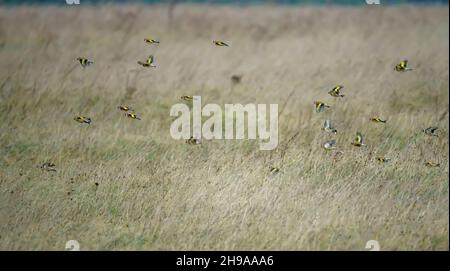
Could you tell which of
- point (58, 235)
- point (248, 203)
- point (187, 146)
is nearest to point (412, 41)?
point (187, 146)

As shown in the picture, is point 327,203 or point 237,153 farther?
point 237,153

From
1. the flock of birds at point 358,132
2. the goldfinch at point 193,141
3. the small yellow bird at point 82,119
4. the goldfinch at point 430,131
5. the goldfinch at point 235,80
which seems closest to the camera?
the flock of birds at point 358,132

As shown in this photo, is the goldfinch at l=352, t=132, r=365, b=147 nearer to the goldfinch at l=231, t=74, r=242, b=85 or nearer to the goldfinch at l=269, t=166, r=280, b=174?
the goldfinch at l=269, t=166, r=280, b=174

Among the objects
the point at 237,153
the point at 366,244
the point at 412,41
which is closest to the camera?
the point at 366,244

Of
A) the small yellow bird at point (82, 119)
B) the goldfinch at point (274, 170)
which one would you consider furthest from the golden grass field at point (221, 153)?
the small yellow bird at point (82, 119)

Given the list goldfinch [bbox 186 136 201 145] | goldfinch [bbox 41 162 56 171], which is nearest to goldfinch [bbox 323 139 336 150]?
goldfinch [bbox 186 136 201 145]

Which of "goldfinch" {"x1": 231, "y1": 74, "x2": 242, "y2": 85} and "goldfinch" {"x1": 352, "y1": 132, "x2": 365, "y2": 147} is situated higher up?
"goldfinch" {"x1": 352, "y1": 132, "x2": 365, "y2": 147}

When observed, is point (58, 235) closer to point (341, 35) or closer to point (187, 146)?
point (187, 146)

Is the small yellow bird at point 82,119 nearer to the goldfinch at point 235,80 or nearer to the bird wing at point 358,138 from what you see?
the goldfinch at point 235,80
